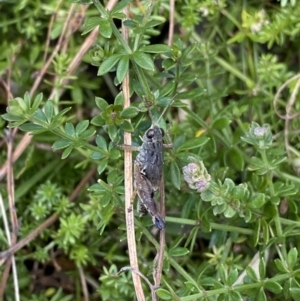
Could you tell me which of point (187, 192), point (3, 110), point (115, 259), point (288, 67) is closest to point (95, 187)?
point (187, 192)

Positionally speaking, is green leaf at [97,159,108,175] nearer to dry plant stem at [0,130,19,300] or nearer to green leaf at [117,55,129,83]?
green leaf at [117,55,129,83]

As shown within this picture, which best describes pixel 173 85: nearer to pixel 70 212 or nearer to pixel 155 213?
pixel 155 213

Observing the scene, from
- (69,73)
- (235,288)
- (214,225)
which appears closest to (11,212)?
(69,73)

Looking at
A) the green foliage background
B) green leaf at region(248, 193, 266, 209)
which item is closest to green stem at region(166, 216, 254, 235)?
the green foliage background

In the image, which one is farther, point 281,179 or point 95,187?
point 281,179

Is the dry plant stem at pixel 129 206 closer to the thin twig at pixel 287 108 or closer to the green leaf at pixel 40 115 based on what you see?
the green leaf at pixel 40 115

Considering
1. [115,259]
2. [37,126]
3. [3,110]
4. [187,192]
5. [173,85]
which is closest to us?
[37,126]

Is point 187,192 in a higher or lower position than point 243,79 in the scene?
lower
